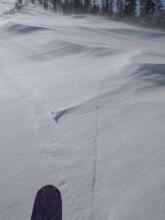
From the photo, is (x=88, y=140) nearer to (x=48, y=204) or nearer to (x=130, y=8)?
(x=48, y=204)

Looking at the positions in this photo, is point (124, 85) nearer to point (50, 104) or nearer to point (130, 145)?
point (50, 104)

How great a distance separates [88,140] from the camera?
10.1 ft

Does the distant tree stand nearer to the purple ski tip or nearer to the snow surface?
→ the snow surface

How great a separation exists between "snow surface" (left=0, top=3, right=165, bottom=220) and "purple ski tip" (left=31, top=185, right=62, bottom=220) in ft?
0.16

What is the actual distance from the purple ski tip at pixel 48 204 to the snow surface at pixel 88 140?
0.05 metres

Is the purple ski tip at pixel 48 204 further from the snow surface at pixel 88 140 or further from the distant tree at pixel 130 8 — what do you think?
the distant tree at pixel 130 8

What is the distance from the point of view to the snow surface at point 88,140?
2.21 metres

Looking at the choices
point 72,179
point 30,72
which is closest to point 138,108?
point 72,179

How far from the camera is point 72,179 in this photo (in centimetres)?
249

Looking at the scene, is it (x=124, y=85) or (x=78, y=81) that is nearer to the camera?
(x=124, y=85)

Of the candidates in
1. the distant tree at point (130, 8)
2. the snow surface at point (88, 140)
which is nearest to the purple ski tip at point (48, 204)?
the snow surface at point (88, 140)

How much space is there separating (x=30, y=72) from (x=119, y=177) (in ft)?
14.3

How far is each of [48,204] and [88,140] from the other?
3.12 ft

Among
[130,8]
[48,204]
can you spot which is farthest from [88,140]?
[130,8]
